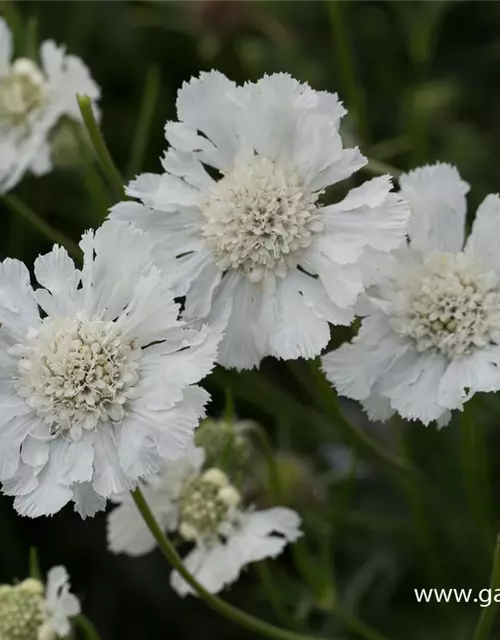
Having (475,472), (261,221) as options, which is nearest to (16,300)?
(261,221)

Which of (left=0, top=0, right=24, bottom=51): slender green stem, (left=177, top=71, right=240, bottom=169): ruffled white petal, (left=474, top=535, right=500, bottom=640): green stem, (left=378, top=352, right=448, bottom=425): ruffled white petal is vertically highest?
(left=0, top=0, right=24, bottom=51): slender green stem

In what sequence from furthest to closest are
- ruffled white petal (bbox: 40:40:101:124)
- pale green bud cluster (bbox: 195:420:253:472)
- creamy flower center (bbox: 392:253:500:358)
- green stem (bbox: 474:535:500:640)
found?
ruffled white petal (bbox: 40:40:101:124) → pale green bud cluster (bbox: 195:420:253:472) → creamy flower center (bbox: 392:253:500:358) → green stem (bbox: 474:535:500:640)

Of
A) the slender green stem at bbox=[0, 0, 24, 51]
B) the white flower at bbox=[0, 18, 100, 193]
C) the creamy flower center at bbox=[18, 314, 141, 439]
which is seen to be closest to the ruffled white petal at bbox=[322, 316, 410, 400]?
the creamy flower center at bbox=[18, 314, 141, 439]

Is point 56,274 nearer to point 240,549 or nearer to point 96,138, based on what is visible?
point 96,138

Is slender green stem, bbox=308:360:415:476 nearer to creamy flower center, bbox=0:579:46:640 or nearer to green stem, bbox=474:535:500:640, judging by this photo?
green stem, bbox=474:535:500:640

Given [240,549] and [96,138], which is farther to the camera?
[240,549]

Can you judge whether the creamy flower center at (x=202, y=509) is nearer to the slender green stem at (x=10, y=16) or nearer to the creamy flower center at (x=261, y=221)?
the creamy flower center at (x=261, y=221)

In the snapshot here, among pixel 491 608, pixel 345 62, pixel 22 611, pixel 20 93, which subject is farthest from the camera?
pixel 20 93
